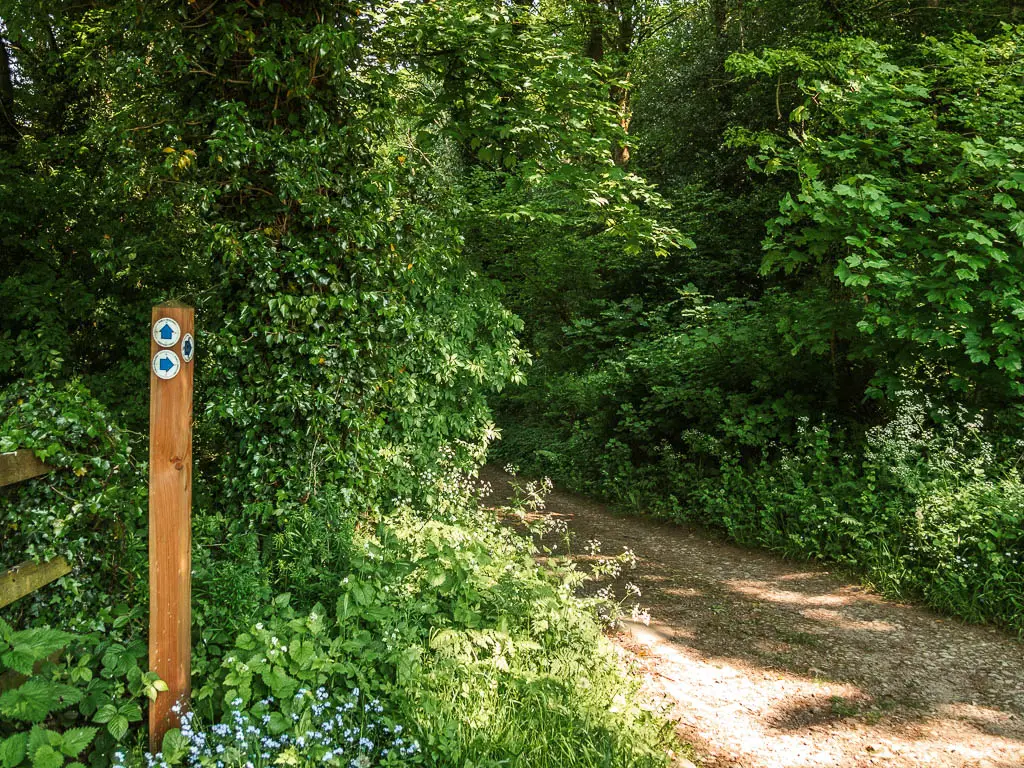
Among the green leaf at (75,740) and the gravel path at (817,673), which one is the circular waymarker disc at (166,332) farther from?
the gravel path at (817,673)

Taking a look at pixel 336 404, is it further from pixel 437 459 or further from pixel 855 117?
pixel 855 117

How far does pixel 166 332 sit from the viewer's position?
3.04m

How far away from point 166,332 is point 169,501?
77 centimetres

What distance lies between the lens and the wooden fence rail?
2.71 metres

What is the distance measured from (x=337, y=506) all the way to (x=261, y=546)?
0.58 m

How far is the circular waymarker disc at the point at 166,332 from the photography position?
302 centimetres

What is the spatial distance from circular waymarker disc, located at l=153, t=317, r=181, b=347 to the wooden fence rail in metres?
0.72

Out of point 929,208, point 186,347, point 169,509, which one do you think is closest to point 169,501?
point 169,509

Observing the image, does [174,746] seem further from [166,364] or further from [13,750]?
[166,364]

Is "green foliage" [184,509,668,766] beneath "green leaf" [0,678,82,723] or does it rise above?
beneath

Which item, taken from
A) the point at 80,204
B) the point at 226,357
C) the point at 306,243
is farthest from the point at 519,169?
the point at 80,204

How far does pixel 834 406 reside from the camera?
781 cm

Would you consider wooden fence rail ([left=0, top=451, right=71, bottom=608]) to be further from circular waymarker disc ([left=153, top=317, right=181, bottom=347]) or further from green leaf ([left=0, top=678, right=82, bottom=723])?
circular waymarker disc ([left=153, top=317, right=181, bottom=347])

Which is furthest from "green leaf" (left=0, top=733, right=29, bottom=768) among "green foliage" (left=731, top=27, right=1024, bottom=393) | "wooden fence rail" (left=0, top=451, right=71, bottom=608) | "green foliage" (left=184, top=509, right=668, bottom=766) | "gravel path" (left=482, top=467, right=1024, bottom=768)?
"green foliage" (left=731, top=27, right=1024, bottom=393)
